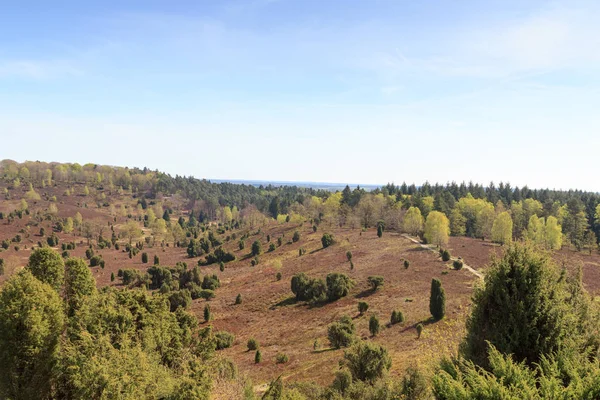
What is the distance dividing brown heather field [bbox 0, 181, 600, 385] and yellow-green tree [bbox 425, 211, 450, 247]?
10.1 feet

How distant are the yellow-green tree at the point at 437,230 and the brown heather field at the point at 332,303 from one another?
3.08 metres

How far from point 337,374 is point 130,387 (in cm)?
1175

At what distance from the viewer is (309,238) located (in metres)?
92.6

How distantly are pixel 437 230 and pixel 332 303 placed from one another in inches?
1118

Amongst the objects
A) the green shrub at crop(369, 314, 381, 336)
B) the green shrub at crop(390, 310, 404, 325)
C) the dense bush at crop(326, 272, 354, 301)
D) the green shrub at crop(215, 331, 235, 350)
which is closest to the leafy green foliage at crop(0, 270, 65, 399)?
the green shrub at crop(215, 331, 235, 350)

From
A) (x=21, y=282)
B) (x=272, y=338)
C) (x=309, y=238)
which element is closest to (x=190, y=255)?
(x=309, y=238)

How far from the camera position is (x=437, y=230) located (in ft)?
219

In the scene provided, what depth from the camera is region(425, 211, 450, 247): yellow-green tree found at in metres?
66.2

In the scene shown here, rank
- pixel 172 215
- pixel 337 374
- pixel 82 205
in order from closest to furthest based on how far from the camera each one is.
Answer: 1. pixel 337 374
2. pixel 82 205
3. pixel 172 215

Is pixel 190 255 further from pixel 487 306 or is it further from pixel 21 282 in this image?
pixel 487 306

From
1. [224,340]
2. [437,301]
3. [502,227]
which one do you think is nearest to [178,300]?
[224,340]

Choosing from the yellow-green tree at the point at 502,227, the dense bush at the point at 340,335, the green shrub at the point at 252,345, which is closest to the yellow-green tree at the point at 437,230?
the yellow-green tree at the point at 502,227

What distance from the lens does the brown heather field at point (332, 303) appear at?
2983 centimetres

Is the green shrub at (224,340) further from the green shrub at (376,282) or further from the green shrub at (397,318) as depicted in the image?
the green shrub at (376,282)
